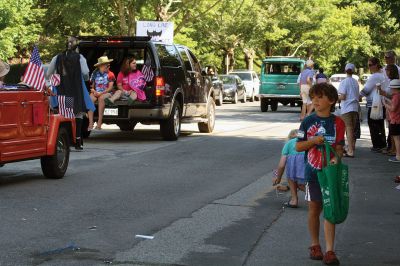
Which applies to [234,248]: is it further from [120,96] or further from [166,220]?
[120,96]

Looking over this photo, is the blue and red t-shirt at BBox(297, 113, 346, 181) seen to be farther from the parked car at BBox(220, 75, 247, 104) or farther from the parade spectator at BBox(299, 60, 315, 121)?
the parked car at BBox(220, 75, 247, 104)

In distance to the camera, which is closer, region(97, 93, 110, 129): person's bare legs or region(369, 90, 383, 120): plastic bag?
region(369, 90, 383, 120): plastic bag

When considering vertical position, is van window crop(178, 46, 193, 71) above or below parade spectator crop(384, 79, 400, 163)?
above

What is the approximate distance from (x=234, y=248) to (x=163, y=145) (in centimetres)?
1001

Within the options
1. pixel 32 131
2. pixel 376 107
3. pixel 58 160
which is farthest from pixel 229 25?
pixel 32 131

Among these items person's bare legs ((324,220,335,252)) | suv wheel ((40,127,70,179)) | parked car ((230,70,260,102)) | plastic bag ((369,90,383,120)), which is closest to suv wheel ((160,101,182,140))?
plastic bag ((369,90,383,120))

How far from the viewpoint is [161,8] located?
4191cm

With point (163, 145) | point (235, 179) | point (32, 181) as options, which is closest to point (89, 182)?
point (32, 181)

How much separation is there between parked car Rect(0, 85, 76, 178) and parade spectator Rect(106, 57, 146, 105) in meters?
5.73

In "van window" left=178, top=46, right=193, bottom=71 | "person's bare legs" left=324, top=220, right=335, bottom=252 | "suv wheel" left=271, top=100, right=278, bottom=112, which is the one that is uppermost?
"van window" left=178, top=46, right=193, bottom=71

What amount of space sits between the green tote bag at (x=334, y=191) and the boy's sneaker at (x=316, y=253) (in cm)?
35

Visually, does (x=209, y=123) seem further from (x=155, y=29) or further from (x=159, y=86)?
(x=155, y=29)

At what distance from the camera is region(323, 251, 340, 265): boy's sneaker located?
6730mm

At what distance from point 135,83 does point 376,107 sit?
481cm
